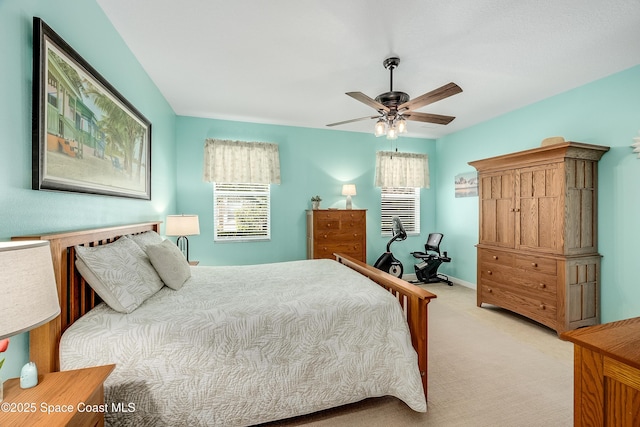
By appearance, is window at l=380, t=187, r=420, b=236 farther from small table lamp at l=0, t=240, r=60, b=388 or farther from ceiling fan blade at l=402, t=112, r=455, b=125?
small table lamp at l=0, t=240, r=60, b=388

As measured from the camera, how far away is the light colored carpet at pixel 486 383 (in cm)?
177

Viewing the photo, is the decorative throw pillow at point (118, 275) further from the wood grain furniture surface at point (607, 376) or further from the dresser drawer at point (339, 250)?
the dresser drawer at point (339, 250)

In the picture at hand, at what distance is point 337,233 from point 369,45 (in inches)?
106

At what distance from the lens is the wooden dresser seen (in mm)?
4312

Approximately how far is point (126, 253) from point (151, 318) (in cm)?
59

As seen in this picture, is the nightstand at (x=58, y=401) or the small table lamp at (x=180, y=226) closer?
the nightstand at (x=58, y=401)

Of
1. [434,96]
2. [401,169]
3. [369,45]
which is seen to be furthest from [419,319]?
[401,169]

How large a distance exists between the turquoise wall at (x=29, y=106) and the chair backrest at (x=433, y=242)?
455 centimetres

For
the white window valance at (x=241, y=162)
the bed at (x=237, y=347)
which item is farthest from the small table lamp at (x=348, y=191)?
the bed at (x=237, y=347)

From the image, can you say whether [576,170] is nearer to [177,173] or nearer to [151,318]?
[151,318]

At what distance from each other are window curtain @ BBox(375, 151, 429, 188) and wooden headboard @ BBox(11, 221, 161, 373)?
431cm

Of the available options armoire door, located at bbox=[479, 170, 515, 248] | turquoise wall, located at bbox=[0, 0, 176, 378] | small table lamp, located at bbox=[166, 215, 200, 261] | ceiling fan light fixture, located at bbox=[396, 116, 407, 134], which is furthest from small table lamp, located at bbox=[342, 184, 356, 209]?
turquoise wall, located at bbox=[0, 0, 176, 378]

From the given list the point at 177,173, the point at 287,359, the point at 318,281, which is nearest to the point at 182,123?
the point at 177,173

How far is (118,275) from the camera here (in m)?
1.64
